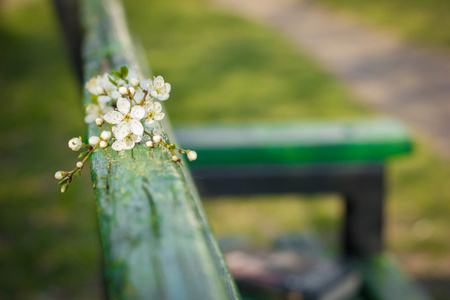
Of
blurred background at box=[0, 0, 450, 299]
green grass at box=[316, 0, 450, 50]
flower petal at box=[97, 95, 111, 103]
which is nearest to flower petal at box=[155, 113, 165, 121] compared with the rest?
flower petal at box=[97, 95, 111, 103]

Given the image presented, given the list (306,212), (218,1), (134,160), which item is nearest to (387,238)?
(306,212)

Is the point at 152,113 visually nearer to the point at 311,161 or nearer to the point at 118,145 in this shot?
the point at 118,145

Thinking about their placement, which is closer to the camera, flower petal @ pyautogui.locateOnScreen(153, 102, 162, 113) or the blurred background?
flower petal @ pyautogui.locateOnScreen(153, 102, 162, 113)

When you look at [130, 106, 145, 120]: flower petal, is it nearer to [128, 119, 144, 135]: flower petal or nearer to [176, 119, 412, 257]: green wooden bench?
[128, 119, 144, 135]: flower petal

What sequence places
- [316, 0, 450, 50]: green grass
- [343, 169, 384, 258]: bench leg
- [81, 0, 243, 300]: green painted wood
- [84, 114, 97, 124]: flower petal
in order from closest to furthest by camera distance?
[81, 0, 243, 300]: green painted wood < [84, 114, 97, 124]: flower petal < [343, 169, 384, 258]: bench leg < [316, 0, 450, 50]: green grass

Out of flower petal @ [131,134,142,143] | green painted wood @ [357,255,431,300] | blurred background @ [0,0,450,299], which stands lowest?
green painted wood @ [357,255,431,300]

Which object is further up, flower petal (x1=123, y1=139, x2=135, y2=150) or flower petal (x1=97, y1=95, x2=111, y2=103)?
flower petal (x1=97, y1=95, x2=111, y2=103)
